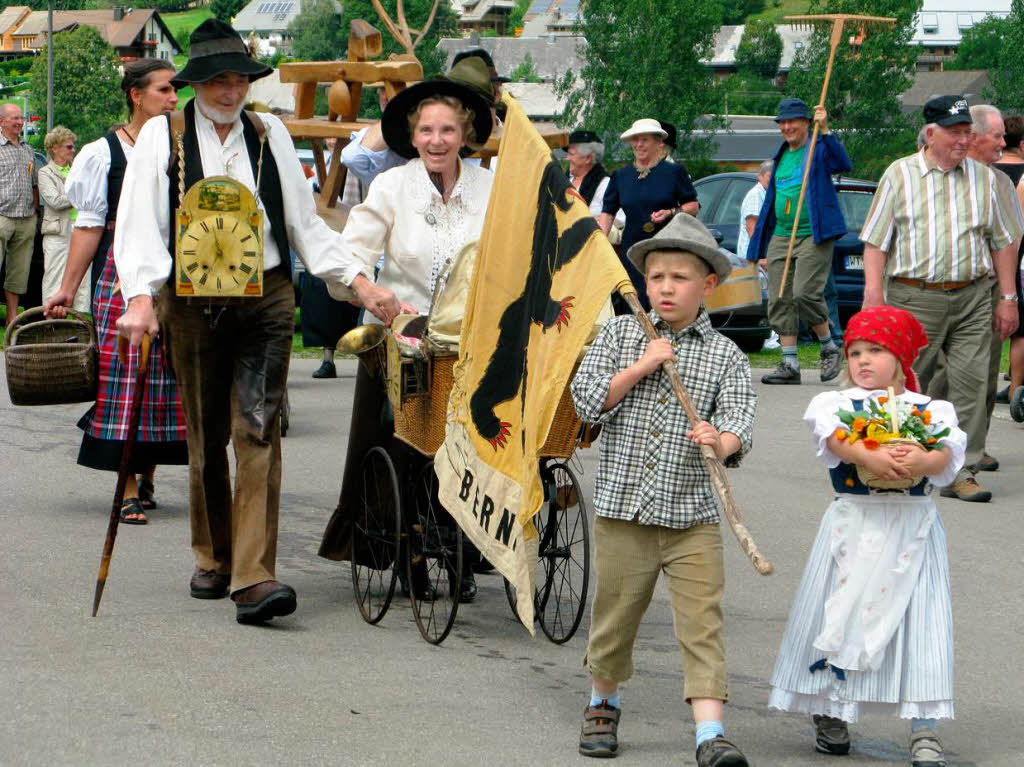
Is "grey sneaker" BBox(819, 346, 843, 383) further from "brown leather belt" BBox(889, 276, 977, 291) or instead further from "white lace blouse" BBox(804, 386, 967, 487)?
"white lace blouse" BBox(804, 386, 967, 487)

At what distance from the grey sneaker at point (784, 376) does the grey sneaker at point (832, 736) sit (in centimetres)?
884

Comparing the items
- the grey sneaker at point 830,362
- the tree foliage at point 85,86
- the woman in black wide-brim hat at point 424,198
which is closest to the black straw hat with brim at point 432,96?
the woman in black wide-brim hat at point 424,198

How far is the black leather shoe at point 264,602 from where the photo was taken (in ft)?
20.1

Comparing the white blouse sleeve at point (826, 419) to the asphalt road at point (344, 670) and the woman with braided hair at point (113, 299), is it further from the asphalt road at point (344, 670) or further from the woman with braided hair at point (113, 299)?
the woman with braided hair at point (113, 299)

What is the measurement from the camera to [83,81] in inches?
4437

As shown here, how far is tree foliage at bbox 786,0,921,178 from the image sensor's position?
8362cm

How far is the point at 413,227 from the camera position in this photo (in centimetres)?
629

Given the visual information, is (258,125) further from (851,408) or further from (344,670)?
(851,408)

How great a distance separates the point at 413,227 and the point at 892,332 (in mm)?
2029

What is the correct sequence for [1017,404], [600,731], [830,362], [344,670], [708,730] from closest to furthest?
[708,730]
[600,731]
[344,670]
[1017,404]
[830,362]

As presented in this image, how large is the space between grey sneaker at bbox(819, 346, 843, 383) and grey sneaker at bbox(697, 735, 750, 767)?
9.62 metres

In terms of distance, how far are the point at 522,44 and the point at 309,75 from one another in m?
167

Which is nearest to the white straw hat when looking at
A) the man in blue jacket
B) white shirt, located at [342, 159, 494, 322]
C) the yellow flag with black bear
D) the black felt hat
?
the black felt hat

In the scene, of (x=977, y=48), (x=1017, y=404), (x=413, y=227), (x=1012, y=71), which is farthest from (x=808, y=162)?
(x=977, y=48)
